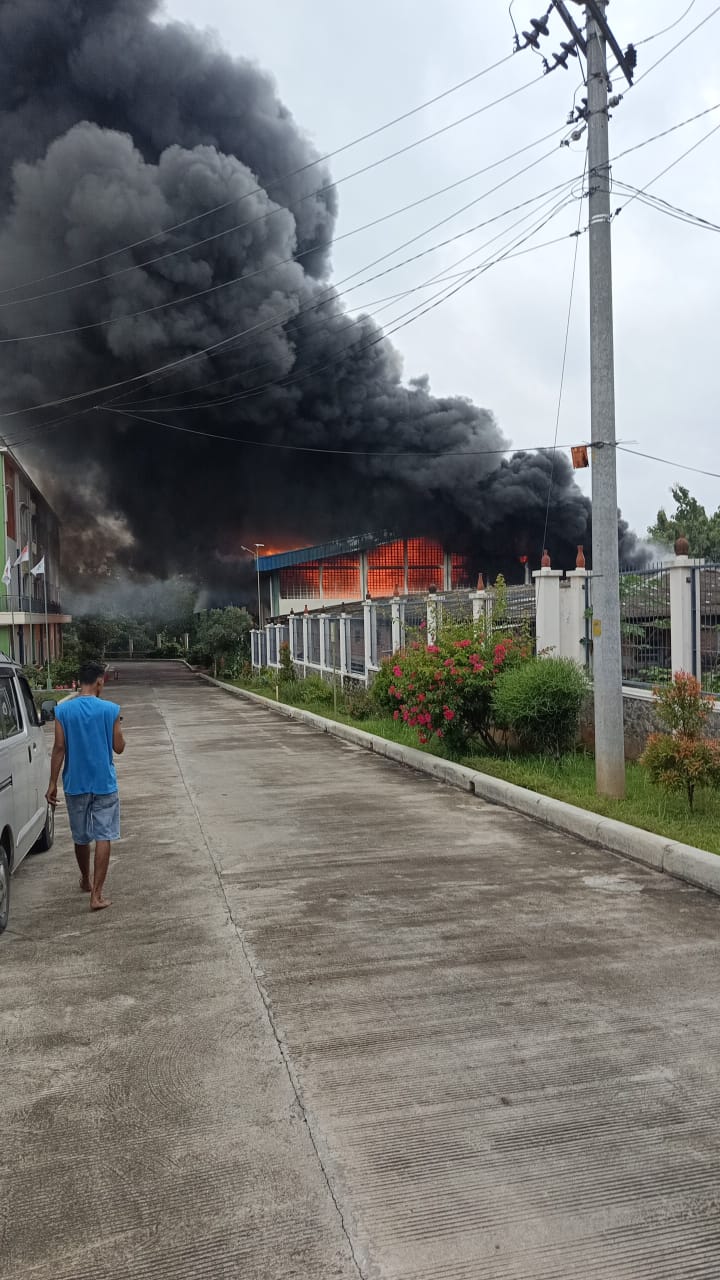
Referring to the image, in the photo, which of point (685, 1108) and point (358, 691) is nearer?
point (685, 1108)

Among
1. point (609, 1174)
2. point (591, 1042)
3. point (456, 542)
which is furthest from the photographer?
point (456, 542)

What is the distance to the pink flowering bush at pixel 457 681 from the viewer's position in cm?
1139

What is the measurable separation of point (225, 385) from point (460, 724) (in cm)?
3438

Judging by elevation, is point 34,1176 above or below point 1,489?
below

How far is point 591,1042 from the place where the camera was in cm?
382

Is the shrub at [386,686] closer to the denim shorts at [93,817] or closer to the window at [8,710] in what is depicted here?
the window at [8,710]

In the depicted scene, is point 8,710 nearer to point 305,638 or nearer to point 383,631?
point 383,631

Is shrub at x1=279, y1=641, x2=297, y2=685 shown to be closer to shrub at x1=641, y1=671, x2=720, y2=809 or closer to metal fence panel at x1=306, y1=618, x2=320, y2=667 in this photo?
metal fence panel at x1=306, y1=618, x2=320, y2=667

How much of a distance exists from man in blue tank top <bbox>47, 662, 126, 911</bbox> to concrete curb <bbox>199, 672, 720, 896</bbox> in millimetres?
3668

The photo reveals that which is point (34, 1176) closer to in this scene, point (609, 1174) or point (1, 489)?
point (609, 1174)

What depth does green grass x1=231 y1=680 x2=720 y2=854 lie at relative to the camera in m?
7.21

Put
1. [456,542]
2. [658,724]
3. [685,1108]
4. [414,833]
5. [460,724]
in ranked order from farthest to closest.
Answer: [456,542] → [460,724] → [658,724] → [414,833] → [685,1108]

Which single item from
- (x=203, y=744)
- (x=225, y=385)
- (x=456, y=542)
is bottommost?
(x=203, y=744)

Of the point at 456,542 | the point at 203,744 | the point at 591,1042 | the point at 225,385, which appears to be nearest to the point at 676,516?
the point at 456,542
